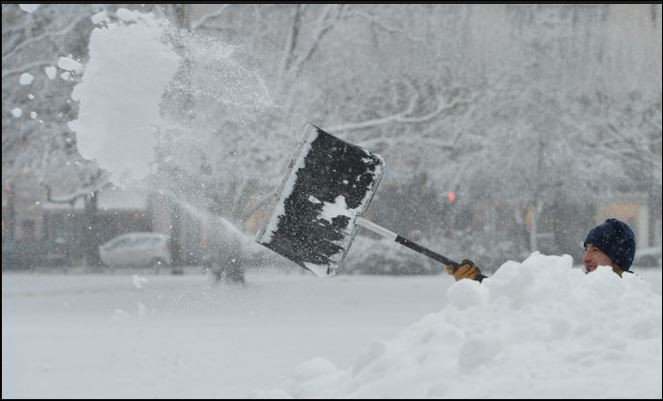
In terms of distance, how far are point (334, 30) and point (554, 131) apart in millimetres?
5583

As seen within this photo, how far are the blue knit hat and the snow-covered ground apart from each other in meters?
0.92

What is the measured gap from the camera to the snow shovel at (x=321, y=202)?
19.2 feet

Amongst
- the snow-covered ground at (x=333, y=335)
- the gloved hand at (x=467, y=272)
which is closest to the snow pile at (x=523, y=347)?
the snow-covered ground at (x=333, y=335)

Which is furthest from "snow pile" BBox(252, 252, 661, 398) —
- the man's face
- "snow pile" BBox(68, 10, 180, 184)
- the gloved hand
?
"snow pile" BBox(68, 10, 180, 184)

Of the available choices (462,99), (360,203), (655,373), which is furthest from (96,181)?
(655,373)

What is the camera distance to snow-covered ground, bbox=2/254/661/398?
3594 millimetres

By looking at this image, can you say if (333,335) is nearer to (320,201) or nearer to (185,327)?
(185,327)

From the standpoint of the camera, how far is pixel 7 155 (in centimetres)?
2011

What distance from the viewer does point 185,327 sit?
14297 millimetres

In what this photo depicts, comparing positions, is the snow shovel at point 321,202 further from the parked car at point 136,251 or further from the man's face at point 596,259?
the parked car at point 136,251

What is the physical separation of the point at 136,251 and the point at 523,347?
21.7 metres

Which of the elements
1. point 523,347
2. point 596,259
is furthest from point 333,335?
point 523,347

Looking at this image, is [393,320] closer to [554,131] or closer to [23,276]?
[554,131]

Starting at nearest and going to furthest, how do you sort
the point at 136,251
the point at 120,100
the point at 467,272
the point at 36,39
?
the point at 467,272 → the point at 120,100 → the point at 36,39 → the point at 136,251
